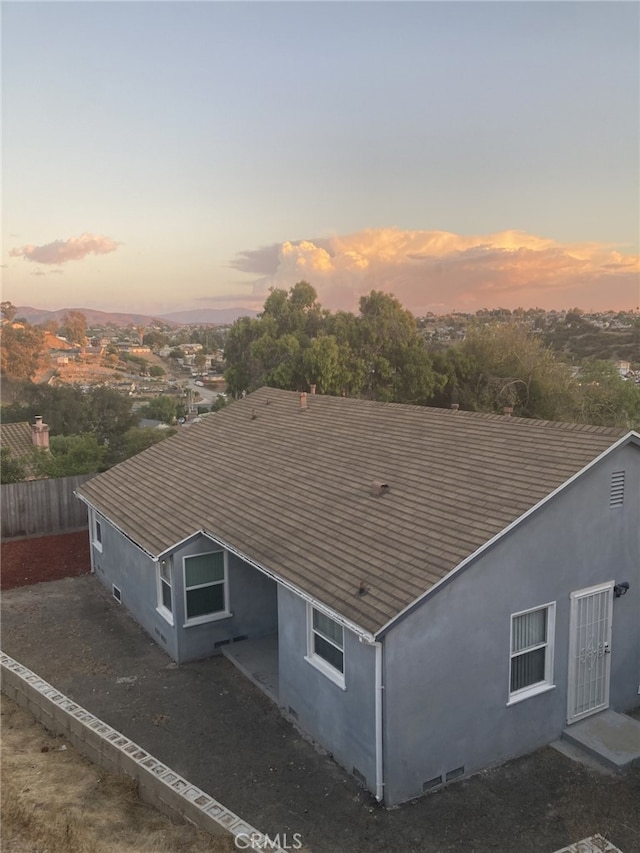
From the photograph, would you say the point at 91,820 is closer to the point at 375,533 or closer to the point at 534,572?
the point at 375,533

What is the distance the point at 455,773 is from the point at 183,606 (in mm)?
5726

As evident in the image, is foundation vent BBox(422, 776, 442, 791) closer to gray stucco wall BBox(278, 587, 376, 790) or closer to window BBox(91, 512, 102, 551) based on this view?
gray stucco wall BBox(278, 587, 376, 790)

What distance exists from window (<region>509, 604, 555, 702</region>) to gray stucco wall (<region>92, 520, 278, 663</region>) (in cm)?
536

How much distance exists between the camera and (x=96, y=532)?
16594 mm

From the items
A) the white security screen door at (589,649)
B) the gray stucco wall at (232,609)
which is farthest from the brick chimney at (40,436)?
the white security screen door at (589,649)

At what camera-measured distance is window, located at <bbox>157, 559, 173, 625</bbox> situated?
1216 cm

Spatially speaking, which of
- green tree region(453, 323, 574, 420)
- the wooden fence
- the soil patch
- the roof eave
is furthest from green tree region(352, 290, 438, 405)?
the roof eave

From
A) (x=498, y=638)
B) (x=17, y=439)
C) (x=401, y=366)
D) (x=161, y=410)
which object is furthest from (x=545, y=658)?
(x=161, y=410)

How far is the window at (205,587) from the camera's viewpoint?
1191cm

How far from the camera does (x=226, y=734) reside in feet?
31.7

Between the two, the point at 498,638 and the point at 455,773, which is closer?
the point at 455,773

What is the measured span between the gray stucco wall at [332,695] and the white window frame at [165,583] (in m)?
2.97

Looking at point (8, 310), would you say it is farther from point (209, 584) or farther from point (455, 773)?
point (455, 773)

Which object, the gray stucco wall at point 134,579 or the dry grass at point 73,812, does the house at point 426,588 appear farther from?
the dry grass at point 73,812
